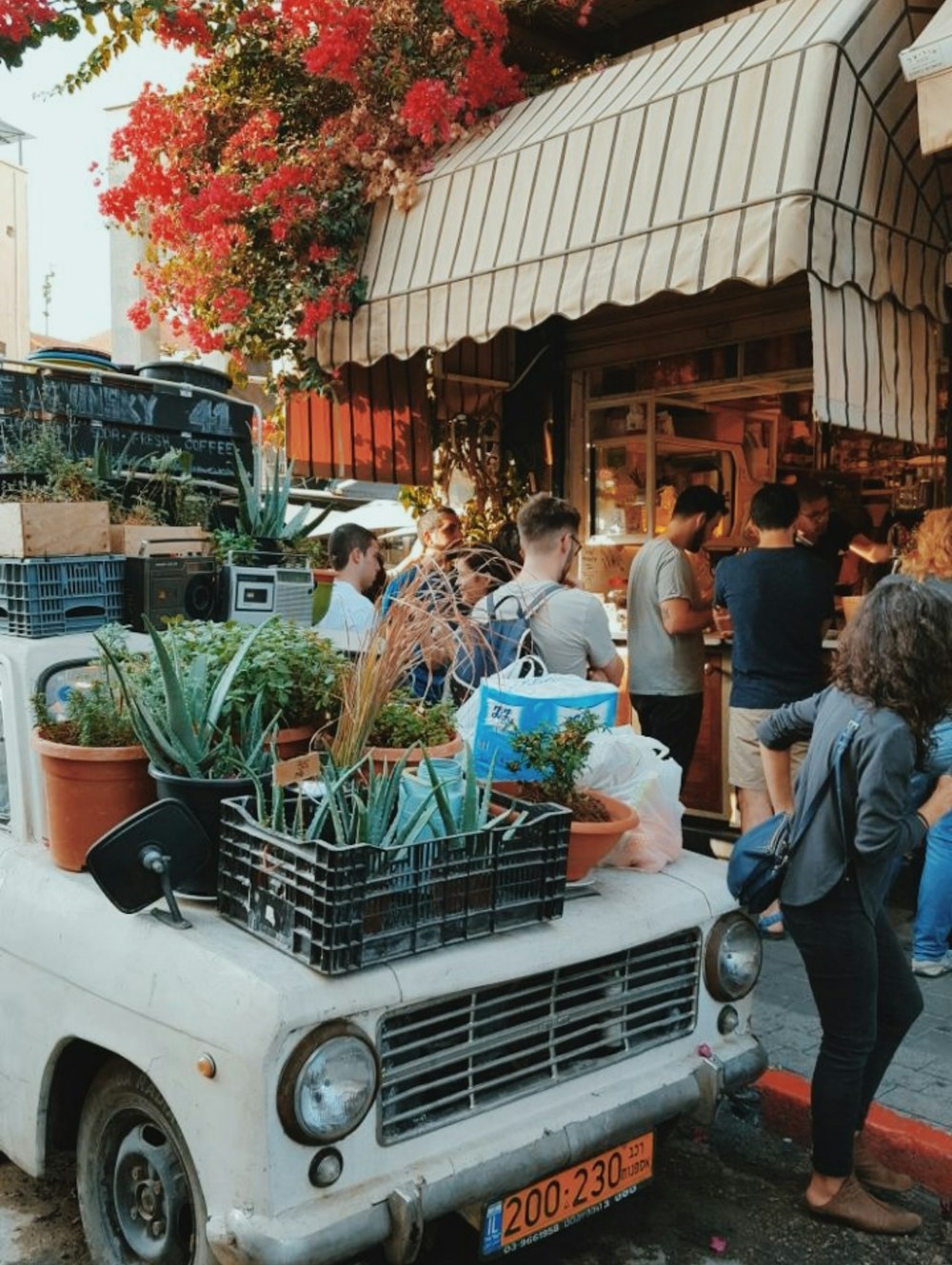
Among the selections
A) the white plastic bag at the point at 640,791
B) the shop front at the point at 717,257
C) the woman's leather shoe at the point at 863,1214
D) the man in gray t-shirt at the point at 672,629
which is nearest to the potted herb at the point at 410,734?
the white plastic bag at the point at 640,791

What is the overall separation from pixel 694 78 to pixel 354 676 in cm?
398

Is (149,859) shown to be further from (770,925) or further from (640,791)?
(770,925)

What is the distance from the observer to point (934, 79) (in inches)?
191

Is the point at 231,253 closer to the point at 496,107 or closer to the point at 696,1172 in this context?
the point at 496,107

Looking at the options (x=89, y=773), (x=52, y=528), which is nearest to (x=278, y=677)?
(x=89, y=773)

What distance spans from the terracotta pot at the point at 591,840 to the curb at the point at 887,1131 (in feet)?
4.59

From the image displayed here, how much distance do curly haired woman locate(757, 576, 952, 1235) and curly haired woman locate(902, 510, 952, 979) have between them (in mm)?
1744

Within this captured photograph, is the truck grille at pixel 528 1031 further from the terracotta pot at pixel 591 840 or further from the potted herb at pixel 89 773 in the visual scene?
the potted herb at pixel 89 773

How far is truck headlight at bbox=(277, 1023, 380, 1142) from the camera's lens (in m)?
2.56

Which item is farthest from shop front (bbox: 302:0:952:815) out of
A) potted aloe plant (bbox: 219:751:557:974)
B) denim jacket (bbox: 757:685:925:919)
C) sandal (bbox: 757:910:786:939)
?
potted aloe plant (bbox: 219:751:557:974)

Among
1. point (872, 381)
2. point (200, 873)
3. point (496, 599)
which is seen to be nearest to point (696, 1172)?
point (200, 873)

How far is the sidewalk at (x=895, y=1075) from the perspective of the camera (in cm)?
384

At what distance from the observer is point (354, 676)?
11.6 ft

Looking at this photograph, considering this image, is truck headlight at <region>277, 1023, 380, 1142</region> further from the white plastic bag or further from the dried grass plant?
the white plastic bag
